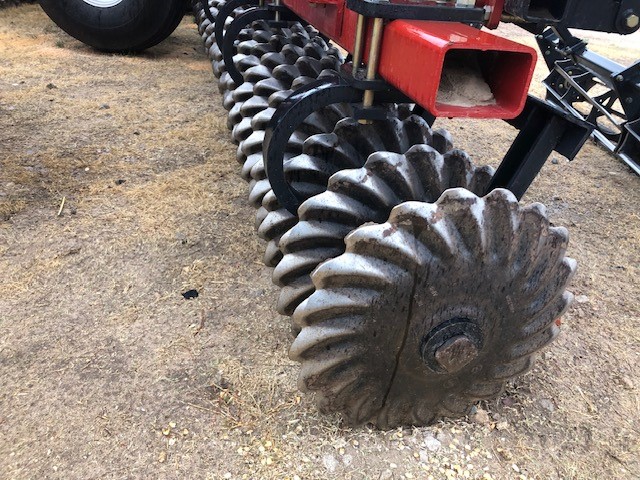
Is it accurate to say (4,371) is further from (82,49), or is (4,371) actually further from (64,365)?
(82,49)

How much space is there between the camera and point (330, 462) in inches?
62.1

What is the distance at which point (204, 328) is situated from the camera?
2.03 meters

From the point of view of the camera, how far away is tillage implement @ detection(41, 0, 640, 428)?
135 cm

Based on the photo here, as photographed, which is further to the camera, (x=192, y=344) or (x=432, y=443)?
(x=192, y=344)

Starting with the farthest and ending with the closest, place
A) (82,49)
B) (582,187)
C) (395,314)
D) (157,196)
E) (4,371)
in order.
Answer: (82,49) < (582,187) < (157,196) < (4,371) < (395,314)

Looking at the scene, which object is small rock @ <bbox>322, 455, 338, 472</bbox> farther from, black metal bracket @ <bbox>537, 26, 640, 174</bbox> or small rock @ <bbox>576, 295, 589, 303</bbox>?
black metal bracket @ <bbox>537, 26, 640, 174</bbox>

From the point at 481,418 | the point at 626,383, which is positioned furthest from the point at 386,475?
the point at 626,383

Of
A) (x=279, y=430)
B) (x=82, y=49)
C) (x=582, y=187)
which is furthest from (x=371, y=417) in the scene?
(x=82, y=49)

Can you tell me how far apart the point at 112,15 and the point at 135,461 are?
418 centimetres

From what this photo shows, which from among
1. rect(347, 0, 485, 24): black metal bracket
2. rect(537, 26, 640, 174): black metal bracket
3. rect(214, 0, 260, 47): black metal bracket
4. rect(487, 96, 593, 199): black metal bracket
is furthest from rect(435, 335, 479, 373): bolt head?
rect(214, 0, 260, 47): black metal bracket

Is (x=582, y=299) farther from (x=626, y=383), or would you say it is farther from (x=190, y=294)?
(x=190, y=294)

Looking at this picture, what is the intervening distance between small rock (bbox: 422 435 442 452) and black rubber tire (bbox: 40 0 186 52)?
4268mm

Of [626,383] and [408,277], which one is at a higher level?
[408,277]

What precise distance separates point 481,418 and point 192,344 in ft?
3.19
